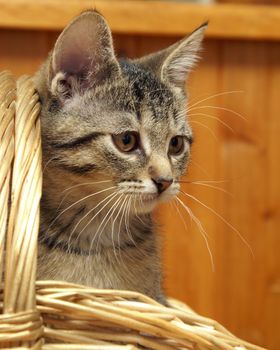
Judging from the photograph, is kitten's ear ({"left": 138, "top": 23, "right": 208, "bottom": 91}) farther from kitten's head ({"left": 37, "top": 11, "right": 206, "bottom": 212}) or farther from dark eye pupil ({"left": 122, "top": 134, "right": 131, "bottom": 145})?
dark eye pupil ({"left": 122, "top": 134, "right": 131, "bottom": 145})

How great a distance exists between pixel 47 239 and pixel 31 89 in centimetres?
23

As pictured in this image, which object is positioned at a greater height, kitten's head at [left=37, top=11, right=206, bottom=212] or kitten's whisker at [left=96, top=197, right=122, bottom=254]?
kitten's head at [left=37, top=11, right=206, bottom=212]

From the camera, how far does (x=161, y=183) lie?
84cm

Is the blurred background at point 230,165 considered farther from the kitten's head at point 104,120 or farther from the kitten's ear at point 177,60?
the kitten's head at point 104,120

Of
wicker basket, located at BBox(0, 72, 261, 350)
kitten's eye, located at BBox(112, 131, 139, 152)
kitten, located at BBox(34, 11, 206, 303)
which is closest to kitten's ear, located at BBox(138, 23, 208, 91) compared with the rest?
kitten, located at BBox(34, 11, 206, 303)

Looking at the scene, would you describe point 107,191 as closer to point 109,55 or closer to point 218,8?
point 109,55

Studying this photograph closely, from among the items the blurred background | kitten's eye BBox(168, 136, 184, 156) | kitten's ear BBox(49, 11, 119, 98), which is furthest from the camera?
the blurred background

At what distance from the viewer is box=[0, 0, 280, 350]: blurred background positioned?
1.47m

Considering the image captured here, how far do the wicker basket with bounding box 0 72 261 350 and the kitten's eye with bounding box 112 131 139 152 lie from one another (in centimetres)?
17

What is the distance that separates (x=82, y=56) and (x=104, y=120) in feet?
0.34

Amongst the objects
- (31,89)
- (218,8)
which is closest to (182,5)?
(218,8)

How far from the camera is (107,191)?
849 mm

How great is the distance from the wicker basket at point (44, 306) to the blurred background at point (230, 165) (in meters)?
0.75

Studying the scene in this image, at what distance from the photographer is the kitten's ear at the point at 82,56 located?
2.69 feet
